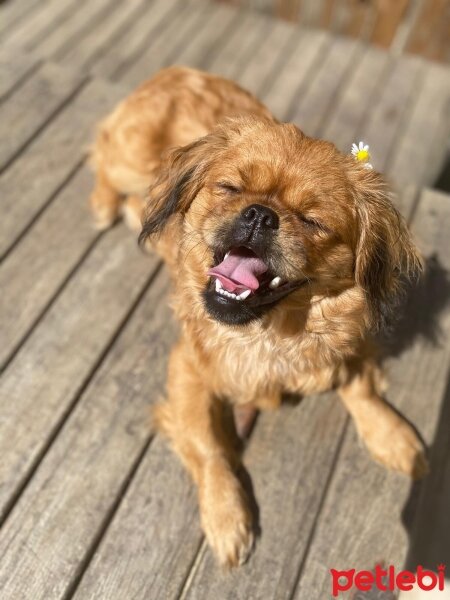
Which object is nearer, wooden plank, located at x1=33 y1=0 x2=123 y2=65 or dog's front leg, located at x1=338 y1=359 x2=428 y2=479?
dog's front leg, located at x1=338 y1=359 x2=428 y2=479

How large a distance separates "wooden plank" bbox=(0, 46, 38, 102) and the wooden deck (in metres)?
0.01

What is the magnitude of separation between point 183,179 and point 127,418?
942 mm

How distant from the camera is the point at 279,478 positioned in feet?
6.54

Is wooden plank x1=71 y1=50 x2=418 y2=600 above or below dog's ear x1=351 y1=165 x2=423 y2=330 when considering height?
below

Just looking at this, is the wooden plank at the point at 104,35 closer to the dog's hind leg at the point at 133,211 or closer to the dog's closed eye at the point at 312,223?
the dog's hind leg at the point at 133,211

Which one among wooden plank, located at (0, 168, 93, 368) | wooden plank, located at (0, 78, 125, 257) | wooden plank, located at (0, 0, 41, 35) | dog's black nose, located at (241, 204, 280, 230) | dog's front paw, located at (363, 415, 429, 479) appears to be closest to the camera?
dog's black nose, located at (241, 204, 280, 230)

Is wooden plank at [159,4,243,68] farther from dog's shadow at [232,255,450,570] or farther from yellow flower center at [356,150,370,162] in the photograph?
yellow flower center at [356,150,370,162]

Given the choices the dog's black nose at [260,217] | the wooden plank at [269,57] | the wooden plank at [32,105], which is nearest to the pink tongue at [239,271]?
the dog's black nose at [260,217]

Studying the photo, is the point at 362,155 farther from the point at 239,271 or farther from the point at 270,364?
the point at 270,364

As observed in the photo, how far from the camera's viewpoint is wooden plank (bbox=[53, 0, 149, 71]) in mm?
3979

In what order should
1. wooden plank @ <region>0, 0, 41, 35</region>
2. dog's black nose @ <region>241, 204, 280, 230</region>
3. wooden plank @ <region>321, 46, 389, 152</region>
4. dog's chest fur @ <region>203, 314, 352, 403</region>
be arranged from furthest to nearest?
wooden plank @ <region>0, 0, 41, 35</region> < wooden plank @ <region>321, 46, 389, 152</region> < dog's chest fur @ <region>203, 314, 352, 403</region> < dog's black nose @ <region>241, 204, 280, 230</region>

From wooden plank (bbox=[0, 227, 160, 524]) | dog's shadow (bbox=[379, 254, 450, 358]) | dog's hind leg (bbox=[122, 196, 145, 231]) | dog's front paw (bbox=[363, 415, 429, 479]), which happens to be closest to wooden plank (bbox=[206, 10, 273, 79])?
dog's hind leg (bbox=[122, 196, 145, 231])

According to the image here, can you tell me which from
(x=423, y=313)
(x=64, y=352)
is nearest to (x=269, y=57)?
(x=423, y=313)

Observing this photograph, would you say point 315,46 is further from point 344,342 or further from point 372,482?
point 372,482
